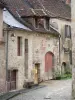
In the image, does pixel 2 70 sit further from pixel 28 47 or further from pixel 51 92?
pixel 28 47

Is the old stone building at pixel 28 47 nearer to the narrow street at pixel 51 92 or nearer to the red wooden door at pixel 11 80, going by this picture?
the red wooden door at pixel 11 80

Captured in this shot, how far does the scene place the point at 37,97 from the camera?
87.8 ft

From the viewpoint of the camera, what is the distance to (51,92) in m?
28.9

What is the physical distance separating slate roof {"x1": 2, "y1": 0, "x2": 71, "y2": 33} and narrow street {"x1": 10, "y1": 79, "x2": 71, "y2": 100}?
5.06 metres

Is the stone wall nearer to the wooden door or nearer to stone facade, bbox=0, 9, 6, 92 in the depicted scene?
stone facade, bbox=0, 9, 6, 92

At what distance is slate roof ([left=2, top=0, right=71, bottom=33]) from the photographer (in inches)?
1335

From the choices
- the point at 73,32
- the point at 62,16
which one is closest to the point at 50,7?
the point at 62,16

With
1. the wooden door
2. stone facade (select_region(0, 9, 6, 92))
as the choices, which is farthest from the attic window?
stone facade (select_region(0, 9, 6, 92))

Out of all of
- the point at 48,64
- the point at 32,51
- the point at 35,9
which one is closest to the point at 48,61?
the point at 48,64

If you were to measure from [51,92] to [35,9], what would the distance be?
31.0ft

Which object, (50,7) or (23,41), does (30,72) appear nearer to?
(23,41)

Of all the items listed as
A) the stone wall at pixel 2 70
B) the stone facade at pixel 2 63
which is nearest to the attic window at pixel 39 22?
the stone facade at pixel 2 63

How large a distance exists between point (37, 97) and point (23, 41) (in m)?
6.50

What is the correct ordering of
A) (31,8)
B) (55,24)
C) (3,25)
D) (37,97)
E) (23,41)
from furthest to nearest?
(55,24) → (31,8) → (23,41) → (3,25) → (37,97)
